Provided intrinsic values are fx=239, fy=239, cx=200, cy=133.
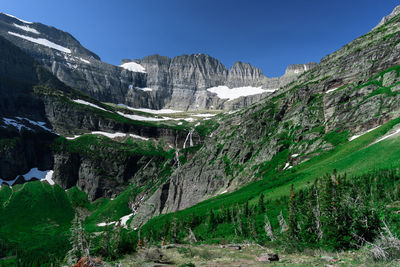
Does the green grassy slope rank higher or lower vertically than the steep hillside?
lower

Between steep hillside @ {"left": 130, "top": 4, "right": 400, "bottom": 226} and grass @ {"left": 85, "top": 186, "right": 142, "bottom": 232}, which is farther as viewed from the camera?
grass @ {"left": 85, "top": 186, "right": 142, "bottom": 232}

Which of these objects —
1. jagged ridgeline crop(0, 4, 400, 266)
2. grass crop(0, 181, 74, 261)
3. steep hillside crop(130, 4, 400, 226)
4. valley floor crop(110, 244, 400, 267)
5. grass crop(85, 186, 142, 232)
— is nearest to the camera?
valley floor crop(110, 244, 400, 267)

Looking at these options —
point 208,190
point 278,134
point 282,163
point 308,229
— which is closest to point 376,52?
point 278,134

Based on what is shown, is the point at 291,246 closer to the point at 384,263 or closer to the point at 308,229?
the point at 308,229

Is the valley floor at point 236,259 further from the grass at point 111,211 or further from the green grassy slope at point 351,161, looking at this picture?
the grass at point 111,211

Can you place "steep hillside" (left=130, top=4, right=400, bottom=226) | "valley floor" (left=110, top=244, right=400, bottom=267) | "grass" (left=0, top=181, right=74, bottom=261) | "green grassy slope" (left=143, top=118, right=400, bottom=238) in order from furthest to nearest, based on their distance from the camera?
"grass" (left=0, top=181, right=74, bottom=261), "steep hillside" (left=130, top=4, right=400, bottom=226), "green grassy slope" (left=143, top=118, right=400, bottom=238), "valley floor" (left=110, top=244, right=400, bottom=267)

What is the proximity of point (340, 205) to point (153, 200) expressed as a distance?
150206 millimetres

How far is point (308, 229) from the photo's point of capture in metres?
39.2

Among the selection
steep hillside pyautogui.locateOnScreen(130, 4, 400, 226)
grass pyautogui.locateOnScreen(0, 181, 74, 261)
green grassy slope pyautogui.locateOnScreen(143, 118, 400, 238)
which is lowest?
grass pyautogui.locateOnScreen(0, 181, 74, 261)

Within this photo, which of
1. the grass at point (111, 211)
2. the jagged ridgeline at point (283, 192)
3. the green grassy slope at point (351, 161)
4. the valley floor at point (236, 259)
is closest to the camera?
the valley floor at point (236, 259)

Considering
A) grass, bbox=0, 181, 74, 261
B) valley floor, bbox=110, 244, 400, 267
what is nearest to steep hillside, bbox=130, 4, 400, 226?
grass, bbox=0, 181, 74, 261

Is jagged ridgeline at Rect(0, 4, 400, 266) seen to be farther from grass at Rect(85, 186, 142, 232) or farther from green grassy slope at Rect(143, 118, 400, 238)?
grass at Rect(85, 186, 142, 232)

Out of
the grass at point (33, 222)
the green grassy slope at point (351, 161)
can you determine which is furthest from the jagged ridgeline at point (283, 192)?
the grass at point (33, 222)

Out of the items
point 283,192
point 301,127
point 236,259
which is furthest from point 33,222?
point 236,259
